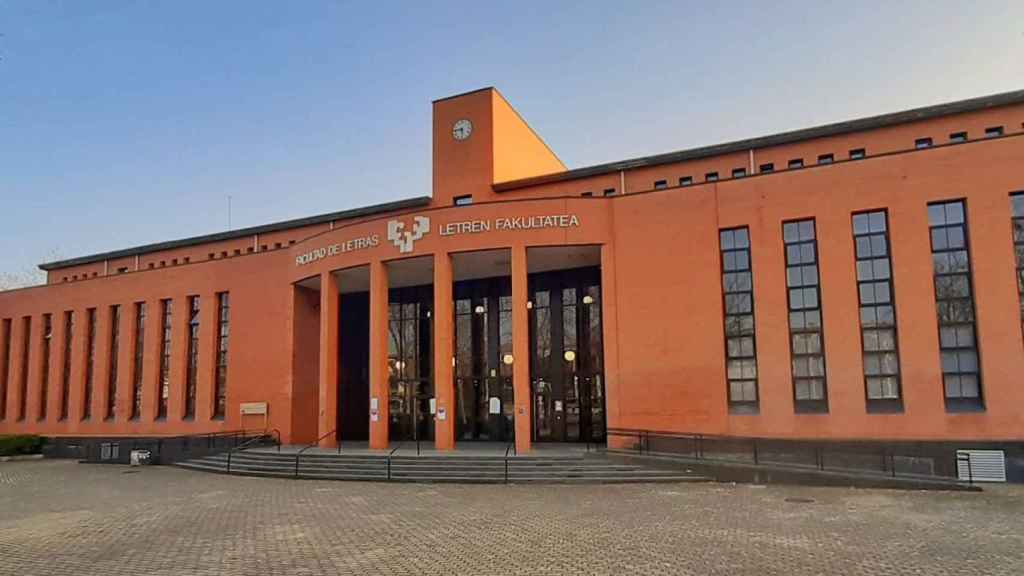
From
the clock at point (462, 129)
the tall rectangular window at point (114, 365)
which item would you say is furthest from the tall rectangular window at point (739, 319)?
the tall rectangular window at point (114, 365)

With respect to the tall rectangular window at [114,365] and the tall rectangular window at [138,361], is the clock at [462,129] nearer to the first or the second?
the tall rectangular window at [138,361]

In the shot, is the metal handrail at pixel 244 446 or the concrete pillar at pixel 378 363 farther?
the concrete pillar at pixel 378 363

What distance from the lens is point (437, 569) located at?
895 cm

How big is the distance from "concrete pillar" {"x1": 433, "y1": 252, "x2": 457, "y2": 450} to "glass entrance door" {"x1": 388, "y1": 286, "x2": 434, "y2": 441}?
5779 mm

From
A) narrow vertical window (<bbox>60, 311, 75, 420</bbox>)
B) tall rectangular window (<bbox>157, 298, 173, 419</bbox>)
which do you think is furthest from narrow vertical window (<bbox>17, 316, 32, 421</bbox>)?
tall rectangular window (<bbox>157, 298, 173, 419</bbox>)

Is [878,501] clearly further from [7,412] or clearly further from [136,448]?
[7,412]

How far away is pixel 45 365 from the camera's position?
1334 inches

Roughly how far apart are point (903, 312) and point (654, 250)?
6.39 meters

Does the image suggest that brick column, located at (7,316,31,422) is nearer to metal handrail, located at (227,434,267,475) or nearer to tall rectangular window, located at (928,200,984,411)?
metal handrail, located at (227,434,267,475)

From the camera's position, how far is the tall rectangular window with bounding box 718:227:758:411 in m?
19.2

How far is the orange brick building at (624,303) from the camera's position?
1748 cm

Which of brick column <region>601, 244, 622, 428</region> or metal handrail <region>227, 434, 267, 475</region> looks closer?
brick column <region>601, 244, 622, 428</region>

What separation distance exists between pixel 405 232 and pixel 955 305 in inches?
579

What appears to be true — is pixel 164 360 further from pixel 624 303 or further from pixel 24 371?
pixel 624 303
